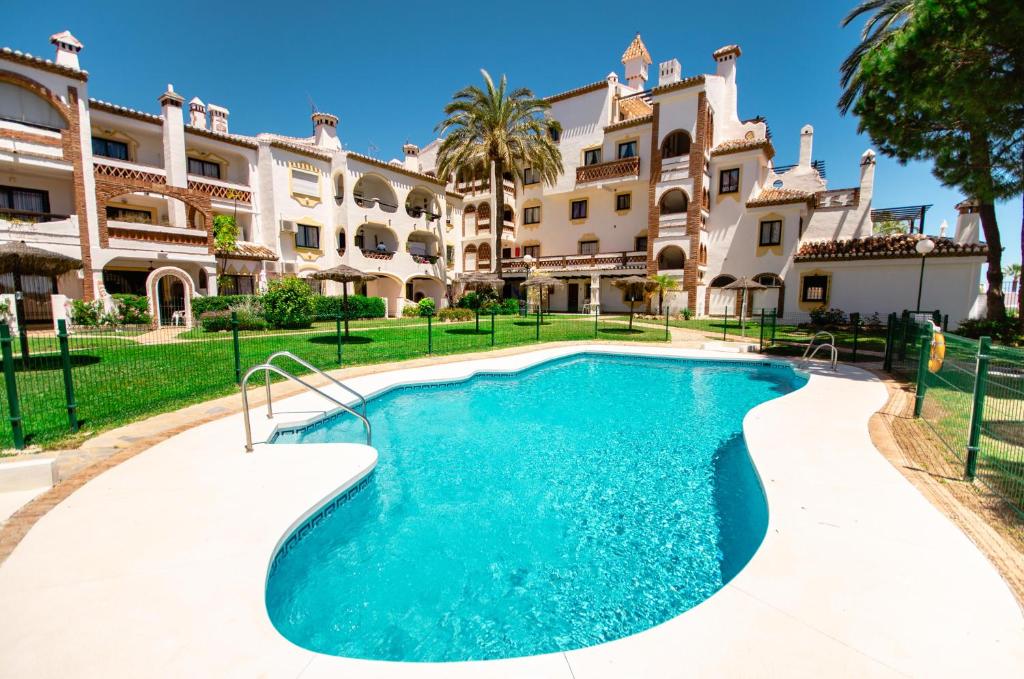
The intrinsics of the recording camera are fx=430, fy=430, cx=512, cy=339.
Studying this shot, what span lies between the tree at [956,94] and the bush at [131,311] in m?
27.1

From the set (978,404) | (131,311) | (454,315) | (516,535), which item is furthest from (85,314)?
(978,404)

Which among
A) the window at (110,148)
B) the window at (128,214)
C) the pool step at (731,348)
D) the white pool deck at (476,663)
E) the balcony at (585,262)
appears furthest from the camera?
the balcony at (585,262)

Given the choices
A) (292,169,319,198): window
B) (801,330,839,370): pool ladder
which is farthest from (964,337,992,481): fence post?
(292,169,319,198): window

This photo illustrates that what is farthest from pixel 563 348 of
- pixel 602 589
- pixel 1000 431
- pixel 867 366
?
pixel 602 589

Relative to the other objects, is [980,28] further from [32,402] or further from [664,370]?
[32,402]

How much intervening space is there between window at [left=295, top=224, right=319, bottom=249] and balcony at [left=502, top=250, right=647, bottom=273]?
598 inches

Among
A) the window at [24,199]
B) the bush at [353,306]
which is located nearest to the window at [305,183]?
the bush at [353,306]

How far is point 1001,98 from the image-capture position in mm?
9008

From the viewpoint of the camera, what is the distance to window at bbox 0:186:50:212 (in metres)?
19.4

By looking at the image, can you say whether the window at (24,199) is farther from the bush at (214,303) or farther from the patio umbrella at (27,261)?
the patio umbrella at (27,261)

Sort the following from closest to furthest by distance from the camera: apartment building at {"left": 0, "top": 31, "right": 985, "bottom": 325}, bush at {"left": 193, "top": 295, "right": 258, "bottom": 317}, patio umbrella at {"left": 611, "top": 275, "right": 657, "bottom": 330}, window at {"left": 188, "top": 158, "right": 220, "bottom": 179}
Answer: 1. apartment building at {"left": 0, "top": 31, "right": 985, "bottom": 325}
2. bush at {"left": 193, "top": 295, "right": 258, "bottom": 317}
3. patio umbrella at {"left": 611, "top": 275, "right": 657, "bottom": 330}
4. window at {"left": 188, "top": 158, "right": 220, "bottom": 179}

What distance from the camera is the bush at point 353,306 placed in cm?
2308

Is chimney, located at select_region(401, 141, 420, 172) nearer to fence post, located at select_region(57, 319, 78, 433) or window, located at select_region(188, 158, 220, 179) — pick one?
window, located at select_region(188, 158, 220, 179)

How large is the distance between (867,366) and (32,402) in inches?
787
